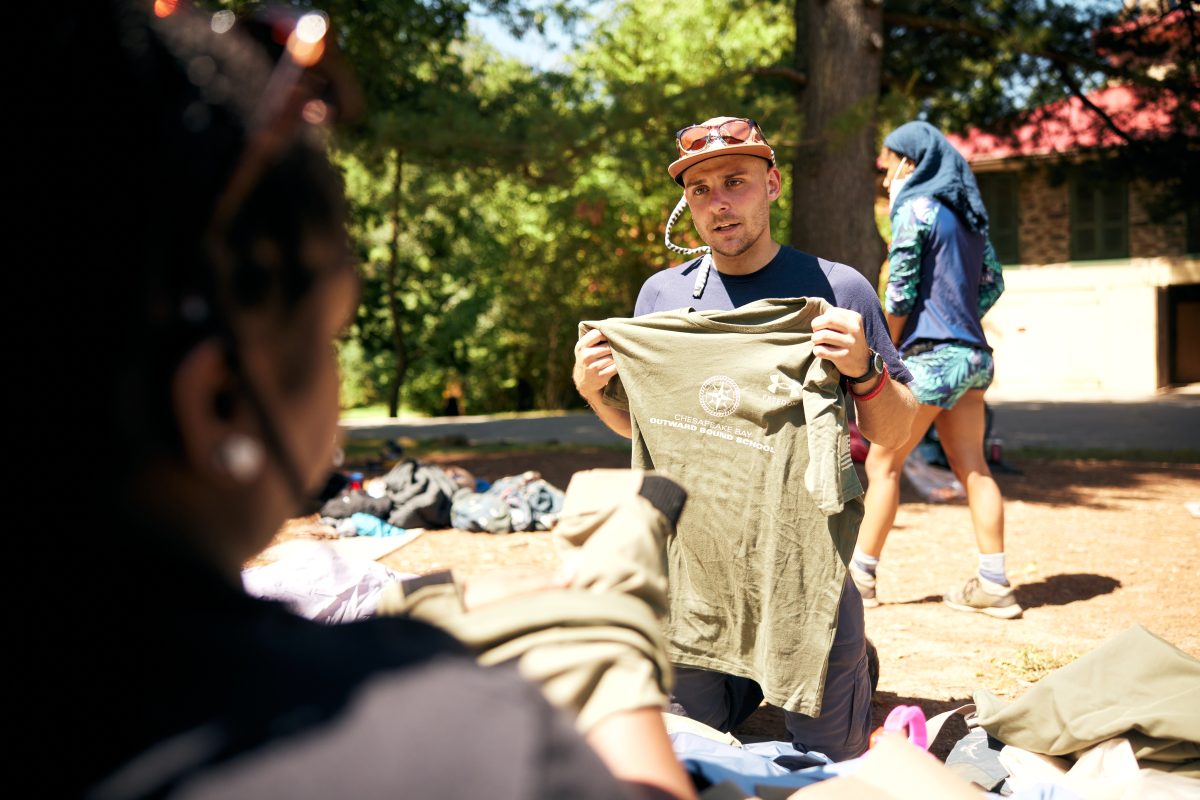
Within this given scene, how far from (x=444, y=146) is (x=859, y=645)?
7.98 m

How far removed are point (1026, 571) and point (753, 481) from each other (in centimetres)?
401

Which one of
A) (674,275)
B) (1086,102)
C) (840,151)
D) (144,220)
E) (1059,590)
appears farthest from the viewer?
(1086,102)

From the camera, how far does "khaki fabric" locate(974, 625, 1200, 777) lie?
8.08 ft

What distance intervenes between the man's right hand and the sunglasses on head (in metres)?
0.68

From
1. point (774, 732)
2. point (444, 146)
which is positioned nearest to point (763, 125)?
point (444, 146)

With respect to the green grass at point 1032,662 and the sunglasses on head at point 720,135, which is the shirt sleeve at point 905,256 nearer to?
the green grass at point 1032,662

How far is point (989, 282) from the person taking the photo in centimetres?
543

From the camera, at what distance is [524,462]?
10.9m

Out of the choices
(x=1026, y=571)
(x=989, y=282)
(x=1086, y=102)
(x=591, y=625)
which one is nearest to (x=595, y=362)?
(x=591, y=625)

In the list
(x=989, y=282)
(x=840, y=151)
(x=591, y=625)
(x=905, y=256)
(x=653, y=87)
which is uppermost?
(x=653, y=87)

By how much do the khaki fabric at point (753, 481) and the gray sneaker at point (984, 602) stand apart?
2.62m

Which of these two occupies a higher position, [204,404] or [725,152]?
[725,152]

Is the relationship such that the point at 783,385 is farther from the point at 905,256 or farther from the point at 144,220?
the point at 905,256

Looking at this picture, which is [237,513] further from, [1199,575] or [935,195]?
[1199,575]
